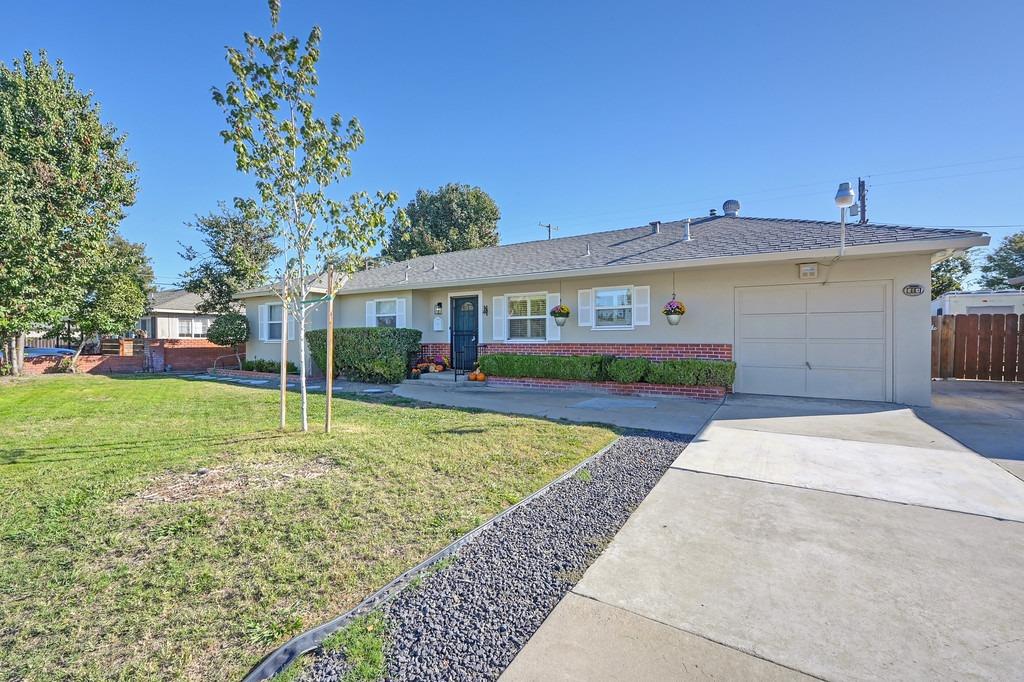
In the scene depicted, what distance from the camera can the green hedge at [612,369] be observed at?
8242 millimetres

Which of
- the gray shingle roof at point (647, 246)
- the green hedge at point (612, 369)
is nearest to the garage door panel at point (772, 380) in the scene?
the green hedge at point (612, 369)

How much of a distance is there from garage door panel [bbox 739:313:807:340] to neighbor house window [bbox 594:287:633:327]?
2252 mm

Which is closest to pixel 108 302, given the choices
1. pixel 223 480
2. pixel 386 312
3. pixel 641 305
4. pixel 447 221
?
pixel 386 312

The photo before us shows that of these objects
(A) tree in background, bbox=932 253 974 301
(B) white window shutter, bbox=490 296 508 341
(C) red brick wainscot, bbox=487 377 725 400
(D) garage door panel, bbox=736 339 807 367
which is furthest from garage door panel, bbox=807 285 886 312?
(A) tree in background, bbox=932 253 974 301

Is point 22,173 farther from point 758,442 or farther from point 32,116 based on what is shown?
point 758,442

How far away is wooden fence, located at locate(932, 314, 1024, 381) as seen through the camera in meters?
9.53

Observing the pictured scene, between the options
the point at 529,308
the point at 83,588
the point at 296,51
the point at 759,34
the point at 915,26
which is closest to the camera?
the point at 83,588

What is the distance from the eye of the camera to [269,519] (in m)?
2.96

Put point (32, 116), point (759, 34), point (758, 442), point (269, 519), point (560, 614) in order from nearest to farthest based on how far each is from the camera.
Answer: point (560, 614) < point (269, 519) < point (758, 442) < point (759, 34) < point (32, 116)

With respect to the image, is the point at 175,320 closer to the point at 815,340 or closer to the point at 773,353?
the point at 773,353

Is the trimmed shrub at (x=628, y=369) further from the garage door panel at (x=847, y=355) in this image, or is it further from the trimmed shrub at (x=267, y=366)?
the trimmed shrub at (x=267, y=366)

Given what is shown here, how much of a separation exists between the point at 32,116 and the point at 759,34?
17.7 meters

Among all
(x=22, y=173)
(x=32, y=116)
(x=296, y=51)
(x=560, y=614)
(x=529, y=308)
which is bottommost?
(x=560, y=614)

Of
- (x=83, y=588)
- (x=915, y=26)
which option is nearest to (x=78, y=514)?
(x=83, y=588)
